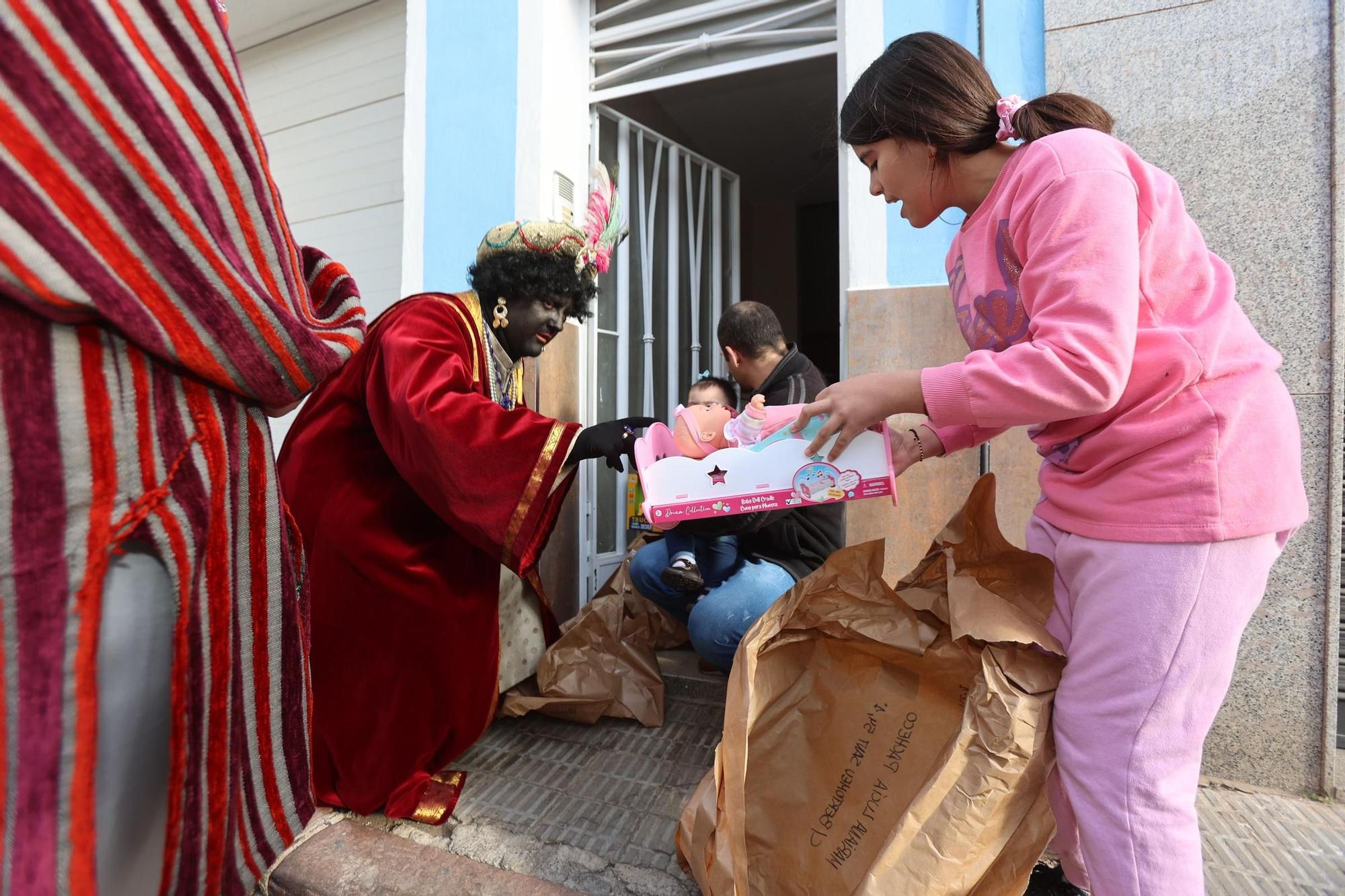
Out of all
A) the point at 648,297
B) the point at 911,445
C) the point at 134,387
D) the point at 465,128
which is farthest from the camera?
the point at 648,297

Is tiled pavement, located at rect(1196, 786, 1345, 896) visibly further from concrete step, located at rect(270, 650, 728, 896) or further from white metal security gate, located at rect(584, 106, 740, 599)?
white metal security gate, located at rect(584, 106, 740, 599)

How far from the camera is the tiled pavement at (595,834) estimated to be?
1.56 metres

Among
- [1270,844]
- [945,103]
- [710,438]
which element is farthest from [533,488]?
[1270,844]

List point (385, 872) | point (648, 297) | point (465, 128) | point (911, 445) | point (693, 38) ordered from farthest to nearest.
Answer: point (648, 297) < point (465, 128) < point (693, 38) < point (385, 872) < point (911, 445)

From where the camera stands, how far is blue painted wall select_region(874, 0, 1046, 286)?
217 centimetres

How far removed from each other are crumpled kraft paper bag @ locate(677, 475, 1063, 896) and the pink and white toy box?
0.24m

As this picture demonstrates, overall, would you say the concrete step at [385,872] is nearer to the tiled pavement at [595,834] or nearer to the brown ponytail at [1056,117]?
the tiled pavement at [595,834]

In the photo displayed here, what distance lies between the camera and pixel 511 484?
1616 millimetres

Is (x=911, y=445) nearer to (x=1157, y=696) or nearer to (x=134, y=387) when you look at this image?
(x=1157, y=696)

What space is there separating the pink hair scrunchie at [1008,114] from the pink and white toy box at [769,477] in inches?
21.7

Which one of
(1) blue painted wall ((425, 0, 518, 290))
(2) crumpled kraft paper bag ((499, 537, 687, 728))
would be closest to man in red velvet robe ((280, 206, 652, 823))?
(2) crumpled kraft paper bag ((499, 537, 687, 728))

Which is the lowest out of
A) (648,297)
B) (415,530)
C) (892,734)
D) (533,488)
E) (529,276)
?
(892,734)

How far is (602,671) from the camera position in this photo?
240cm

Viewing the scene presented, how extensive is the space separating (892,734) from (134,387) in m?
1.35
